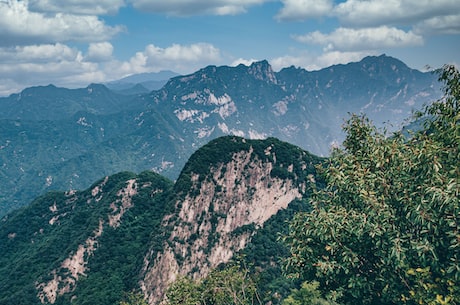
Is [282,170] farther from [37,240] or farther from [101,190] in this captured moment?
[37,240]

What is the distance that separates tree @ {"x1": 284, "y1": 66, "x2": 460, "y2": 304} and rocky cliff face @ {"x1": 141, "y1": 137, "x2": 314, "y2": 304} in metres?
94.4

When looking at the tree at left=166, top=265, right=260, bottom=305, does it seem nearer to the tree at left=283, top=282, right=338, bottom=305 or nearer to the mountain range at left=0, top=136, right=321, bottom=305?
→ the tree at left=283, top=282, right=338, bottom=305

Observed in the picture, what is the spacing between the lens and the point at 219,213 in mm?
132375

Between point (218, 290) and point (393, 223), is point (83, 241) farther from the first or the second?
point (393, 223)

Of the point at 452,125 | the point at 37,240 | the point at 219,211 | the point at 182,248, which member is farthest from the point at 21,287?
the point at 452,125

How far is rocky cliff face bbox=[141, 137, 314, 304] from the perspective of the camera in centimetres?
11569

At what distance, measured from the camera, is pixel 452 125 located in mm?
22281

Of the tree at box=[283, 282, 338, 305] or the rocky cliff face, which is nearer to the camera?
the tree at box=[283, 282, 338, 305]

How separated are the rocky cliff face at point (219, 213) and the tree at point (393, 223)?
310 ft

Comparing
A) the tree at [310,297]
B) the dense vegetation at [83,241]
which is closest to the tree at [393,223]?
the tree at [310,297]

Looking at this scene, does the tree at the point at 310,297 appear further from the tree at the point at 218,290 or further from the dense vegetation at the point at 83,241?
the dense vegetation at the point at 83,241

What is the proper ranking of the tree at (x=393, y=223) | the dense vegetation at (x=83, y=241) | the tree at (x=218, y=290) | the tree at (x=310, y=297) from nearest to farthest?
the tree at (x=393, y=223), the tree at (x=310, y=297), the tree at (x=218, y=290), the dense vegetation at (x=83, y=241)

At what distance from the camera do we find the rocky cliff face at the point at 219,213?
115688 mm

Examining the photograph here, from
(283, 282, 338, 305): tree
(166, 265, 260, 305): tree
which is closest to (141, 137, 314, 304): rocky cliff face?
(166, 265, 260, 305): tree
